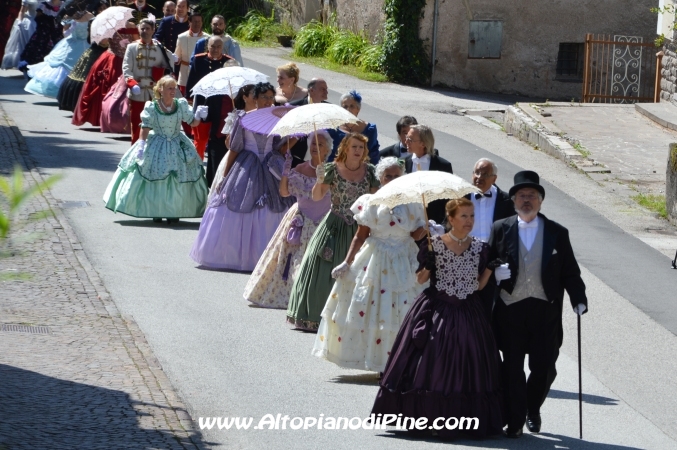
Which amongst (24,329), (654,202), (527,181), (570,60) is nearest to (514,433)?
(527,181)

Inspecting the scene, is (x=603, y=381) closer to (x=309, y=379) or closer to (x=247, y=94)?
(x=309, y=379)

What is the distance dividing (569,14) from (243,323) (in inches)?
736

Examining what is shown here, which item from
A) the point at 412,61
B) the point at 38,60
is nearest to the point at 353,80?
the point at 412,61

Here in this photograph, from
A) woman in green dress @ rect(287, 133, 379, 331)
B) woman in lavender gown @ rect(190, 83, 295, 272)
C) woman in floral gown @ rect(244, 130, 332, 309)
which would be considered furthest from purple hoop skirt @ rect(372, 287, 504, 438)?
woman in lavender gown @ rect(190, 83, 295, 272)

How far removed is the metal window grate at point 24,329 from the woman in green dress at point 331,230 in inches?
76.6

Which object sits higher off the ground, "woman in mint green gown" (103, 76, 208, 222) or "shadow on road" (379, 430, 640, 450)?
"woman in mint green gown" (103, 76, 208, 222)

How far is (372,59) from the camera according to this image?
1096 inches

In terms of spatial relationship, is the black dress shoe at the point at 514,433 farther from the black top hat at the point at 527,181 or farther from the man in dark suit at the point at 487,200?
the man in dark suit at the point at 487,200

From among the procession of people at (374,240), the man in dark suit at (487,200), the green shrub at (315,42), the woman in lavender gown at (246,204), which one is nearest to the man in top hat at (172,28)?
the procession of people at (374,240)

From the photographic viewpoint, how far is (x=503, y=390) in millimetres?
7320

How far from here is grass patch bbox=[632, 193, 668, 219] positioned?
15539 millimetres

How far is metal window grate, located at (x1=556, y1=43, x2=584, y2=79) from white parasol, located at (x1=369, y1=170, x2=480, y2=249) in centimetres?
2018

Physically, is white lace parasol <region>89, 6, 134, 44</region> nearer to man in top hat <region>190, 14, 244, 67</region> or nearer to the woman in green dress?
man in top hat <region>190, 14, 244, 67</region>

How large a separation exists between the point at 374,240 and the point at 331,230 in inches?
43.3
